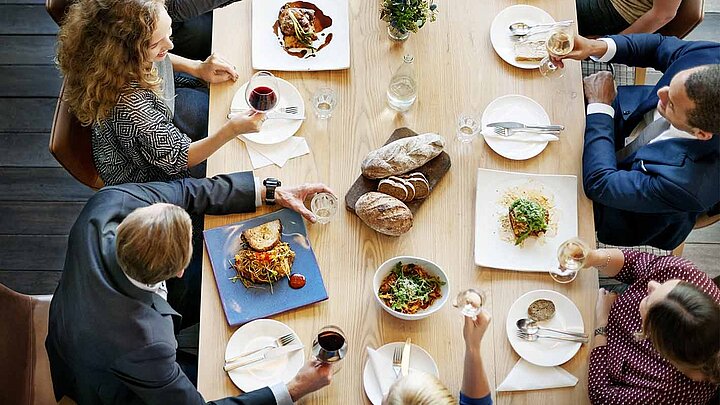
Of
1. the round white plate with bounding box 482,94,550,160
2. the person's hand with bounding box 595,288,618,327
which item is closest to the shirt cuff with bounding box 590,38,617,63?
the round white plate with bounding box 482,94,550,160

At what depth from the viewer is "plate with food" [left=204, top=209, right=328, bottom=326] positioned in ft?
6.69

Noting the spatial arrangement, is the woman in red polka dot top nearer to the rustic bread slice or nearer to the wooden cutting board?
the wooden cutting board

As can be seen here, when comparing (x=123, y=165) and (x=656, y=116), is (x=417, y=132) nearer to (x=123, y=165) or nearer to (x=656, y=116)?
(x=656, y=116)

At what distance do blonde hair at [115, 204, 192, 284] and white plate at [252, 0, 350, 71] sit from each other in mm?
757

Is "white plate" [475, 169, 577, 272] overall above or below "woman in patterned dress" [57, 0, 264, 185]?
below

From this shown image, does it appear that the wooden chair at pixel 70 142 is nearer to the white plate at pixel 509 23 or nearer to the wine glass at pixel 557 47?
the white plate at pixel 509 23

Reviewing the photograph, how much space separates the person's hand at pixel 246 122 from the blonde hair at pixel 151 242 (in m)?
0.46

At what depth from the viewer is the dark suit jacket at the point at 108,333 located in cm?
184

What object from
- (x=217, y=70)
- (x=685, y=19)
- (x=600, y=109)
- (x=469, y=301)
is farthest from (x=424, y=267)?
(x=685, y=19)

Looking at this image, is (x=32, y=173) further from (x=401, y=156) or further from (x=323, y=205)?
(x=401, y=156)

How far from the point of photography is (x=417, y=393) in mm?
1650

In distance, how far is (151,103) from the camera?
7.46ft

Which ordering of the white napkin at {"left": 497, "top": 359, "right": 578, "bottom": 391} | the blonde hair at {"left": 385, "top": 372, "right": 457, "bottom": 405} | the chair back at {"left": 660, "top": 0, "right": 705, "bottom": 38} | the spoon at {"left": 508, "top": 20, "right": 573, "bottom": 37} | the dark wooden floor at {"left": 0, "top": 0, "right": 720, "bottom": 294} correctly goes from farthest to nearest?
the dark wooden floor at {"left": 0, "top": 0, "right": 720, "bottom": 294} < the chair back at {"left": 660, "top": 0, "right": 705, "bottom": 38} < the spoon at {"left": 508, "top": 20, "right": 573, "bottom": 37} < the white napkin at {"left": 497, "top": 359, "right": 578, "bottom": 391} < the blonde hair at {"left": 385, "top": 372, "right": 457, "bottom": 405}

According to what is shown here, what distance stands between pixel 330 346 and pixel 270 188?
0.53 metres
